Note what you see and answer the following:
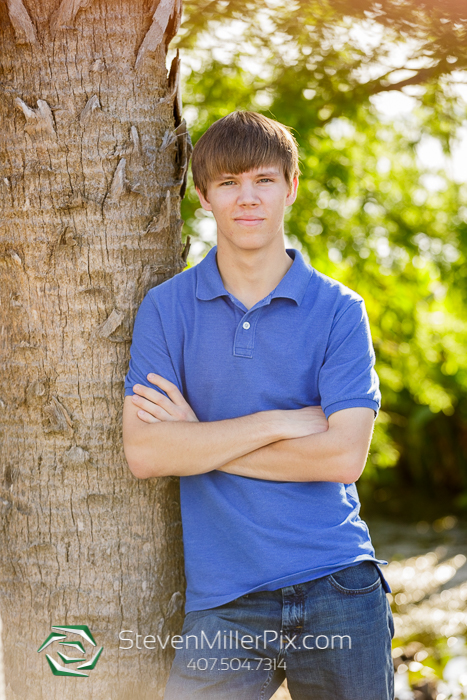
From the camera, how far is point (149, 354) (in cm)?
201

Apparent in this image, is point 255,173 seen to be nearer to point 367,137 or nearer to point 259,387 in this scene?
point 259,387

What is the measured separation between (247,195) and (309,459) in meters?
0.80

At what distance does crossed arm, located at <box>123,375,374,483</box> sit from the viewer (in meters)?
1.90

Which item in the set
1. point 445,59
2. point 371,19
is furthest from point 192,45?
point 445,59

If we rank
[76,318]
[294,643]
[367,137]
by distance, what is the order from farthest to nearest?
1. [367,137]
2. [76,318]
3. [294,643]

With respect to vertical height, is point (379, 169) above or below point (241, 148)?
below

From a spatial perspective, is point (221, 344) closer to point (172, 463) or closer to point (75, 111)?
point (172, 463)

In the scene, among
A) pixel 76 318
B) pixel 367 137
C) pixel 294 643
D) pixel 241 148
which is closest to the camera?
pixel 294 643

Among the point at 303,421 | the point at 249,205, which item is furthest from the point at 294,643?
the point at 249,205

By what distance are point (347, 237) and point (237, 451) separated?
251 cm

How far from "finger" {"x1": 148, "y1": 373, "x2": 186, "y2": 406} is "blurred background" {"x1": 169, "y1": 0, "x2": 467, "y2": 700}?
180 centimetres

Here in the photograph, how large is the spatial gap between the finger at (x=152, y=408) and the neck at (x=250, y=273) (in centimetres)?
41

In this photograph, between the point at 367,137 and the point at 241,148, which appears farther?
the point at 367,137

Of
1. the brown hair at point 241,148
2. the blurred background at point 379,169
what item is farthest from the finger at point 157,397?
the blurred background at point 379,169
